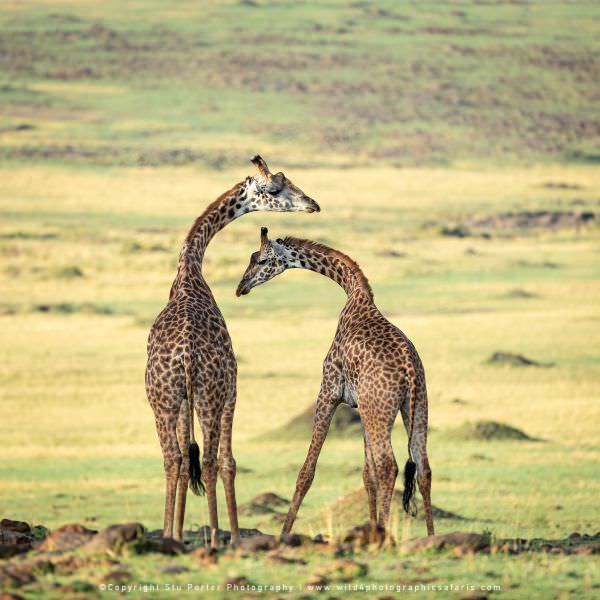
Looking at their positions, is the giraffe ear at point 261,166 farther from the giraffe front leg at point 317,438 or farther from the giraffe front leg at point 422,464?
the giraffe front leg at point 422,464

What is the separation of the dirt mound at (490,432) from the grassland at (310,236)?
29cm

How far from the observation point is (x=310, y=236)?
73.0 meters

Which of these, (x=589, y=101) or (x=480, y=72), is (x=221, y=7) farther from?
(x=589, y=101)

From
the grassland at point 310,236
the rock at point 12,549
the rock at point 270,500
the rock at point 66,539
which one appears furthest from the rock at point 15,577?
the rock at point 270,500

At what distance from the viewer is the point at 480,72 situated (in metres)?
126

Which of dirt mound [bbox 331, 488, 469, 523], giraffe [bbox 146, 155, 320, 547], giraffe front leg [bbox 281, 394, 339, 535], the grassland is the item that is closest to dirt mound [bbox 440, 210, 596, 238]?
the grassland

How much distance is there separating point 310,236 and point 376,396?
60911 millimetres

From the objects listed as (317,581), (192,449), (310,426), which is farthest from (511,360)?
(317,581)

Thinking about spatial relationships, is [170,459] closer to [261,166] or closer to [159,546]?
[159,546]

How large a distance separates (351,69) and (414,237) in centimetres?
5529

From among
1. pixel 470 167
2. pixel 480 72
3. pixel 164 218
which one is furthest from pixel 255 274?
pixel 480 72

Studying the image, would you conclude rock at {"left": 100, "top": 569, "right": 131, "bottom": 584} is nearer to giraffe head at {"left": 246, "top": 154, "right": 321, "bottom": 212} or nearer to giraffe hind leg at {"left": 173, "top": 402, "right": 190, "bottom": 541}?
giraffe hind leg at {"left": 173, "top": 402, "right": 190, "bottom": 541}

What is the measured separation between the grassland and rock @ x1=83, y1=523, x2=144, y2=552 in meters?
0.23

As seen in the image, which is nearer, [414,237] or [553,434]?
[553,434]
